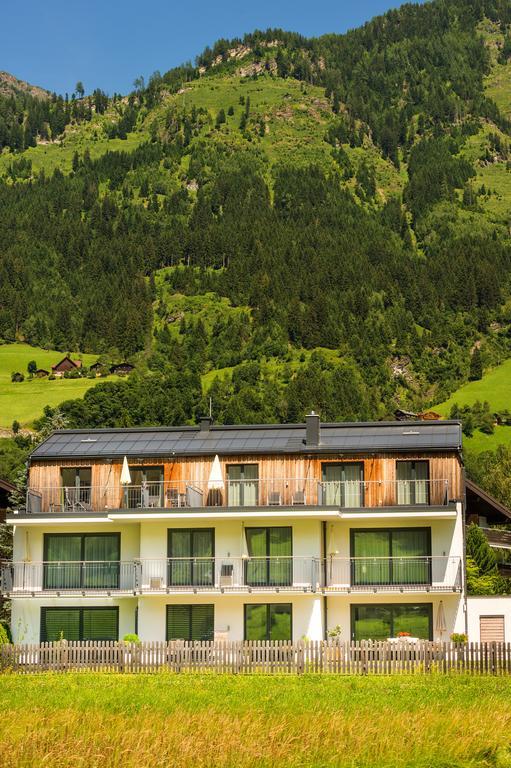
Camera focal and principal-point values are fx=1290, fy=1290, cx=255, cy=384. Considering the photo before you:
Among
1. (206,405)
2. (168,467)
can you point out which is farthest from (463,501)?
(206,405)

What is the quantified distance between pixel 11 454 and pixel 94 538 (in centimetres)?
9388

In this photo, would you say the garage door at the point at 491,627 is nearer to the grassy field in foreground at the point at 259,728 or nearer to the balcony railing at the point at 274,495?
the balcony railing at the point at 274,495

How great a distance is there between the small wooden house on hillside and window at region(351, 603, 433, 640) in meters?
149

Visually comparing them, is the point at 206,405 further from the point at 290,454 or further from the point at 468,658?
the point at 468,658

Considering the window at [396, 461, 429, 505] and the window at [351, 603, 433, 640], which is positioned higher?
the window at [396, 461, 429, 505]

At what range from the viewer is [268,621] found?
4016cm

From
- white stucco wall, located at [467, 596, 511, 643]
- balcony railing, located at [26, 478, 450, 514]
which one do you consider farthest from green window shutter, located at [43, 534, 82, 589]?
white stucco wall, located at [467, 596, 511, 643]

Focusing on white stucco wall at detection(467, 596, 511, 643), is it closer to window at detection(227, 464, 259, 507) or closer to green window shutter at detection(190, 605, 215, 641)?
window at detection(227, 464, 259, 507)

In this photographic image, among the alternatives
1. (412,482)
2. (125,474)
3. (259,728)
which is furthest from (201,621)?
(259,728)

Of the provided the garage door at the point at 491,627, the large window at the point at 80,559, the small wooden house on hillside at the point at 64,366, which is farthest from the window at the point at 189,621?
the small wooden house on hillside at the point at 64,366

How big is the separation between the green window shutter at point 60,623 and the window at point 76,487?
3.42 metres

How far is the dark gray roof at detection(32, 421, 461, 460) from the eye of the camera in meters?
41.8

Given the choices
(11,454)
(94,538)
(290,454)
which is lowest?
(94,538)

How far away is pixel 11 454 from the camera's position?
134 meters
